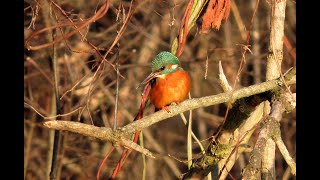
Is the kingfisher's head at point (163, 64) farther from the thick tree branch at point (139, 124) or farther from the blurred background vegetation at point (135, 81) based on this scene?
the blurred background vegetation at point (135, 81)

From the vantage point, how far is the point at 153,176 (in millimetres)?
5078

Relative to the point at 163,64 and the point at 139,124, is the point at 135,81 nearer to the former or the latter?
the point at 163,64

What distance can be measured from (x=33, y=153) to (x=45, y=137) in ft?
0.67

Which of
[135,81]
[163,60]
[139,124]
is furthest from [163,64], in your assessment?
[135,81]

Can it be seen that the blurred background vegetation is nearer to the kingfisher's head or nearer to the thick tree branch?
the kingfisher's head

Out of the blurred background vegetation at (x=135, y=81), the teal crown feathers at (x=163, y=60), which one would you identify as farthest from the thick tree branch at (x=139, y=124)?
the blurred background vegetation at (x=135, y=81)

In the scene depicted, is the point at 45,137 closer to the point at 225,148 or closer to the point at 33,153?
the point at 33,153

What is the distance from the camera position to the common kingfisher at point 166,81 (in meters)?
2.89

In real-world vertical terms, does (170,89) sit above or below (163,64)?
below

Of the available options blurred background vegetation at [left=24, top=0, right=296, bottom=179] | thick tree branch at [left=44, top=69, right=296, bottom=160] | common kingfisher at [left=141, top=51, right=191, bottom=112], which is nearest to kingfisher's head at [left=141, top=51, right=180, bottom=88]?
common kingfisher at [left=141, top=51, right=191, bottom=112]

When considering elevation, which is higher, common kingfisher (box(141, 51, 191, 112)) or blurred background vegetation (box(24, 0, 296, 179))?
blurred background vegetation (box(24, 0, 296, 179))

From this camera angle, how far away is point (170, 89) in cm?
289

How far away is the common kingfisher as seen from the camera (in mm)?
2891

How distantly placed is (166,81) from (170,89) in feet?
0.37
